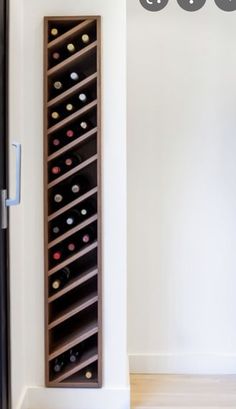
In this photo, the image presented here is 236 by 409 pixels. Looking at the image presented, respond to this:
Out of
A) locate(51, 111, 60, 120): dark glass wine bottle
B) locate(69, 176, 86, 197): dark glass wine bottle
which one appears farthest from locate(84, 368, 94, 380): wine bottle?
locate(51, 111, 60, 120): dark glass wine bottle

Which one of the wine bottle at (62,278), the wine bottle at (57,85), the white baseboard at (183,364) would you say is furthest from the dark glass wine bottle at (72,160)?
the white baseboard at (183,364)

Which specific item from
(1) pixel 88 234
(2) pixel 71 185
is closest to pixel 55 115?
(2) pixel 71 185

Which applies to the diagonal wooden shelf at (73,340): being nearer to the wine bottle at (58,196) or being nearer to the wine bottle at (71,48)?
the wine bottle at (58,196)

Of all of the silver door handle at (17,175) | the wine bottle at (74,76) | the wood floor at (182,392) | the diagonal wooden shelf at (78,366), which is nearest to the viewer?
the silver door handle at (17,175)

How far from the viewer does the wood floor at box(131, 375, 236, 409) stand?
208 cm

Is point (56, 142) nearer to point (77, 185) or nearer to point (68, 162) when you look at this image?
point (68, 162)

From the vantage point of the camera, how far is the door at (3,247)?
1.63 m

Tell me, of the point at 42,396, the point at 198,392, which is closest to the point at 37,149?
the point at 42,396

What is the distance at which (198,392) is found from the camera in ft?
7.23

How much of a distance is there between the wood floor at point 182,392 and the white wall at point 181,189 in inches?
3.4

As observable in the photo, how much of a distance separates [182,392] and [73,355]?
27.6 inches

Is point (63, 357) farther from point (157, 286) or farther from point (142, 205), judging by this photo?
point (142, 205)

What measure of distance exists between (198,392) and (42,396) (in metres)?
0.89

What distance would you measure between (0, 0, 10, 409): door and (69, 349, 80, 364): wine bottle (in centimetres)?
39
